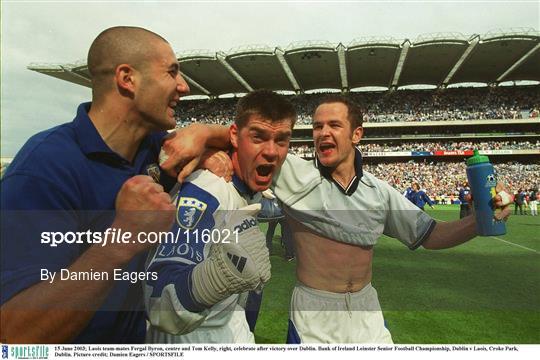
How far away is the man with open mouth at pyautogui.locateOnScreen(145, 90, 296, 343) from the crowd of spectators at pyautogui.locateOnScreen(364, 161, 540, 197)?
24.1 metres

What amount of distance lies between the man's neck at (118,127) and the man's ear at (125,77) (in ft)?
0.29

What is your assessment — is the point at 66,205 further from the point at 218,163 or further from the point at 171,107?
the point at 218,163

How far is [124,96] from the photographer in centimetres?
153

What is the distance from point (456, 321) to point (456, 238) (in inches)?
66.3

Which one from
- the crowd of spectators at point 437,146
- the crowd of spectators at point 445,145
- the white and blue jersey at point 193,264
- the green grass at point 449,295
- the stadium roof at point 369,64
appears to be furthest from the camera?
the crowd of spectators at point 445,145

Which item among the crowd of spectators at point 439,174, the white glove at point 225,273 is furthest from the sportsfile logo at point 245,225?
the crowd of spectators at point 439,174

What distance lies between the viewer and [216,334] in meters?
1.84

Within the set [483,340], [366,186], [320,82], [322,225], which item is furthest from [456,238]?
[320,82]

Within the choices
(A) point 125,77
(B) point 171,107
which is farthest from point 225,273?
(A) point 125,77

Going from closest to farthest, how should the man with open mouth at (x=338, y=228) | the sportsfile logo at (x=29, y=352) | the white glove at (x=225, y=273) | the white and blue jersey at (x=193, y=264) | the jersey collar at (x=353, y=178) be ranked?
the white glove at (x=225, y=273) < the white and blue jersey at (x=193, y=264) < the sportsfile logo at (x=29, y=352) < the man with open mouth at (x=338, y=228) < the jersey collar at (x=353, y=178)

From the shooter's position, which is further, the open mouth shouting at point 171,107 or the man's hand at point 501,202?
the man's hand at point 501,202

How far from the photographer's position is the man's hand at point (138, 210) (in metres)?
1.19

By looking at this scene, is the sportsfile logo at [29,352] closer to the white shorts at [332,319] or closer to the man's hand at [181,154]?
the man's hand at [181,154]

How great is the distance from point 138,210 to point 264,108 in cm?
91
